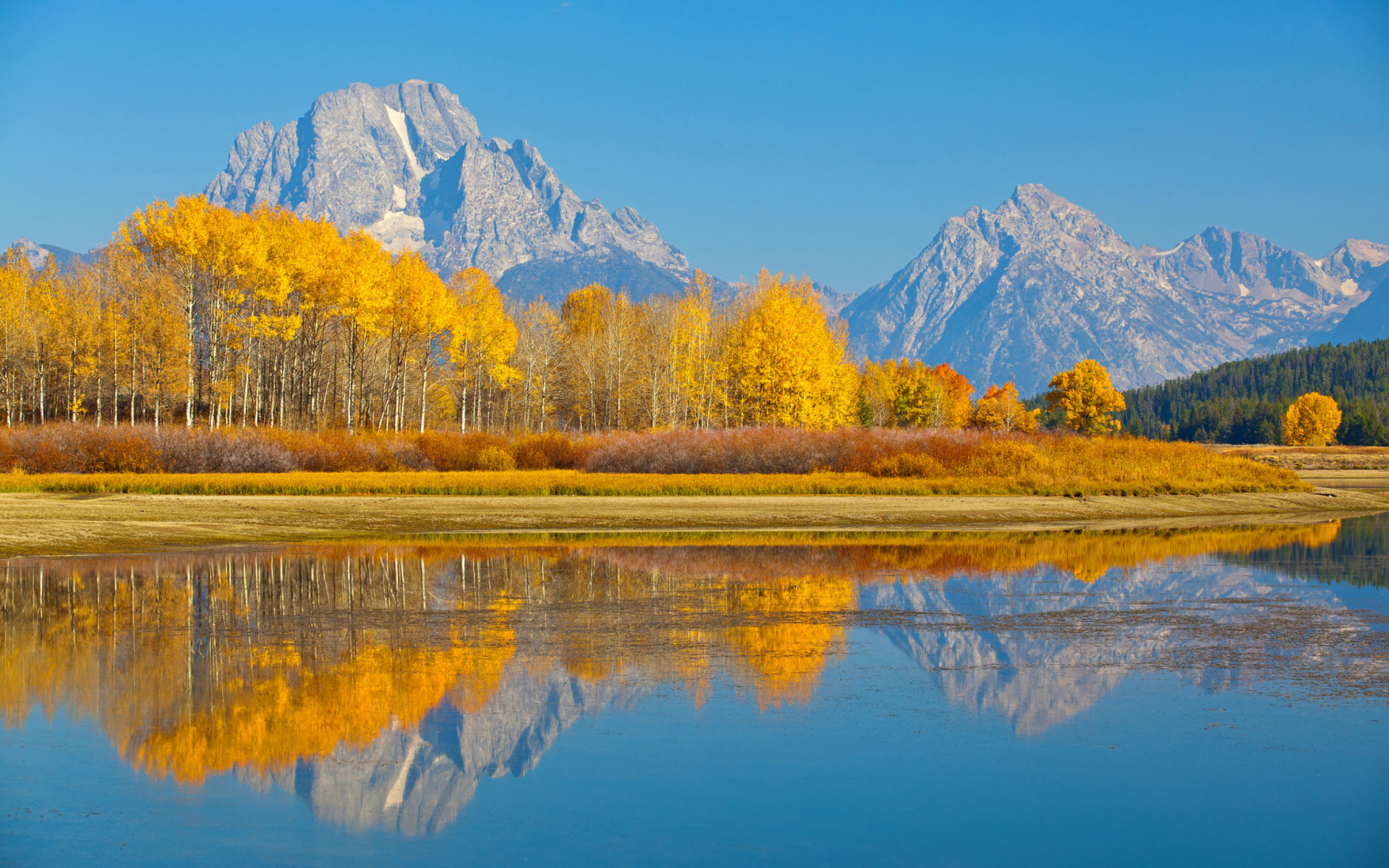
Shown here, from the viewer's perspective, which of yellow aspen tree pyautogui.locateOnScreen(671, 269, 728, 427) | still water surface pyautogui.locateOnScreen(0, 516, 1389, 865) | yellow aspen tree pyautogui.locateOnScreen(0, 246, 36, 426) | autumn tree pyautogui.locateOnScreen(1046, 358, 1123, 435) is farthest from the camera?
autumn tree pyautogui.locateOnScreen(1046, 358, 1123, 435)

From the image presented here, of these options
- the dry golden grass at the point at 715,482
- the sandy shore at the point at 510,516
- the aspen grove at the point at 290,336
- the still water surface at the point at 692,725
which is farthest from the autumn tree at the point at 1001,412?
the still water surface at the point at 692,725

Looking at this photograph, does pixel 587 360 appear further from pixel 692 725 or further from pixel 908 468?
pixel 692 725

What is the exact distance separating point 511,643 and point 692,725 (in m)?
3.88

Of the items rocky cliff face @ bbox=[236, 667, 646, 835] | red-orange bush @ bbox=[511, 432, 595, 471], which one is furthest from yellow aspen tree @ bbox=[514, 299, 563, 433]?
rocky cliff face @ bbox=[236, 667, 646, 835]

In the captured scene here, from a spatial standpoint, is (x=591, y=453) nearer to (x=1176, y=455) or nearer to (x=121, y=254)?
(x=1176, y=455)

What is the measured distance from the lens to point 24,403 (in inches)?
2334

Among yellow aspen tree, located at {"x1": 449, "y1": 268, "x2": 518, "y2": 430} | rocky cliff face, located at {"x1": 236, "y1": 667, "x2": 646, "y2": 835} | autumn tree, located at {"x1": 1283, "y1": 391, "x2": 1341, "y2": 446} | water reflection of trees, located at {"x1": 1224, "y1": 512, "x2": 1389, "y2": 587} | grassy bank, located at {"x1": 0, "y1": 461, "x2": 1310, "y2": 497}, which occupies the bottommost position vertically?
water reflection of trees, located at {"x1": 1224, "y1": 512, "x2": 1389, "y2": 587}

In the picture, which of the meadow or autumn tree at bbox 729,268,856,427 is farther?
autumn tree at bbox 729,268,856,427

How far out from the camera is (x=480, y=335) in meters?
63.8

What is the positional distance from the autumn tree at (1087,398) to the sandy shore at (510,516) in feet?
302

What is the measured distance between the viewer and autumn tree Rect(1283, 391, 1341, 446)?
504ft

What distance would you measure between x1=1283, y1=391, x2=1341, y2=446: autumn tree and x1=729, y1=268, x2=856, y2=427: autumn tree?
431ft

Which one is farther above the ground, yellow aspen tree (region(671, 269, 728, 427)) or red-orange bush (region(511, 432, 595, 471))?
yellow aspen tree (region(671, 269, 728, 427))

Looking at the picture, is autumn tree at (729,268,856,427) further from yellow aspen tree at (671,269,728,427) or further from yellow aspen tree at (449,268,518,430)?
yellow aspen tree at (449,268,518,430)
